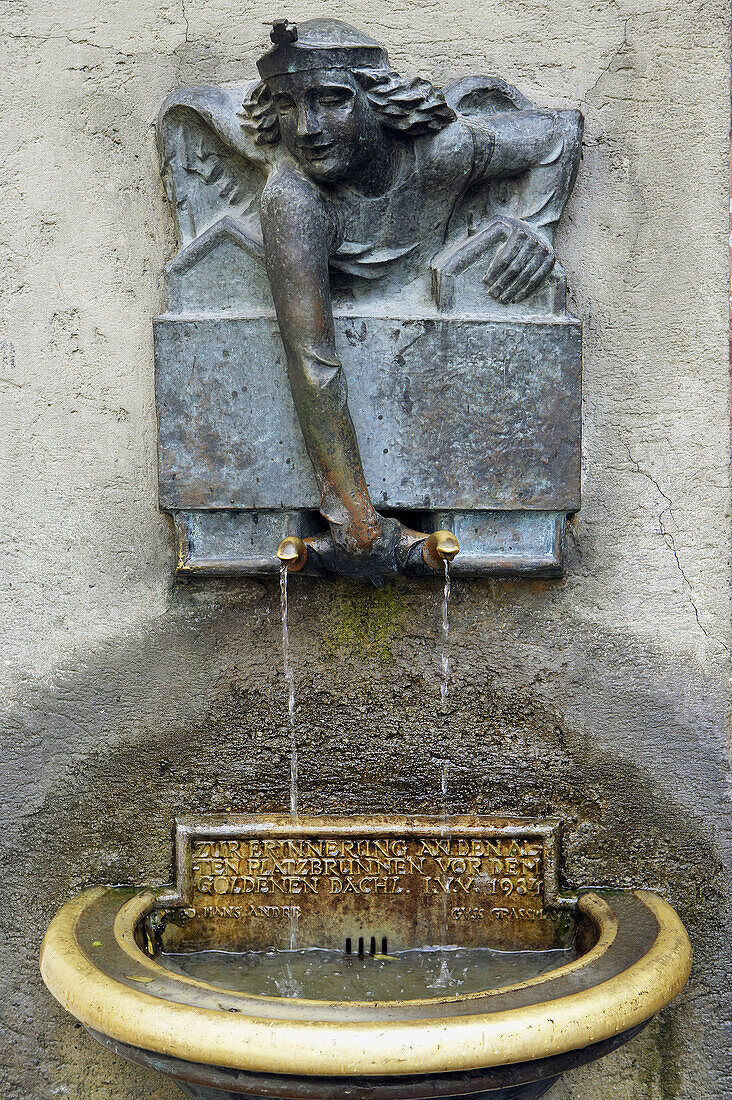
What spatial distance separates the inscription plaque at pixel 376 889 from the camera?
7.01 feet

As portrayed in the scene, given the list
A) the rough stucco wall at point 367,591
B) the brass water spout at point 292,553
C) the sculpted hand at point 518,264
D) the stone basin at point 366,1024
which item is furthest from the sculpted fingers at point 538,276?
the stone basin at point 366,1024

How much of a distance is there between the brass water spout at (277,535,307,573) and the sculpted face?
2.32 feet

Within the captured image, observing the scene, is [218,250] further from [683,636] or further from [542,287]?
[683,636]

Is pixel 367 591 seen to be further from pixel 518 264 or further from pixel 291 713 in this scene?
pixel 518 264

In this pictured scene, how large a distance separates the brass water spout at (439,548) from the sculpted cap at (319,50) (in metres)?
0.88

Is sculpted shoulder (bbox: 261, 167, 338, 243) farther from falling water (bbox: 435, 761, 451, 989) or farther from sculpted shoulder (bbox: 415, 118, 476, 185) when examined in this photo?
falling water (bbox: 435, 761, 451, 989)

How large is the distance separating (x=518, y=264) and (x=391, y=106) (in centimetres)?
40

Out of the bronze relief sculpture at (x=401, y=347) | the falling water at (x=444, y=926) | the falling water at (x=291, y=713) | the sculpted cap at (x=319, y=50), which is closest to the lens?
the sculpted cap at (x=319, y=50)

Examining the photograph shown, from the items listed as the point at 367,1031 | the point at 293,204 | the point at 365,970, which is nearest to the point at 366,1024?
the point at 367,1031

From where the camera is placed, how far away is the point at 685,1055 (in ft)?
7.11

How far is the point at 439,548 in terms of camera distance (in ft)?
6.23

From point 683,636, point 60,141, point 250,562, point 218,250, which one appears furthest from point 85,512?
point 683,636

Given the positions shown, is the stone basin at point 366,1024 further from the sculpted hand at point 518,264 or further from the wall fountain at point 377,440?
the sculpted hand at point 518,264

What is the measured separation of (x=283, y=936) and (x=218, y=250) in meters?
1.43
